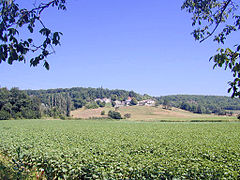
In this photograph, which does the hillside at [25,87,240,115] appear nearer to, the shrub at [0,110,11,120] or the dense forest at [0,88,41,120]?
the dense forest at [0,88,41,120]

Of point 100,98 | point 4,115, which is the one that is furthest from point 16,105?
Answer: point 100,98

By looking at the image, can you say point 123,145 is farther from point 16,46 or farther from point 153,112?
point 153,112

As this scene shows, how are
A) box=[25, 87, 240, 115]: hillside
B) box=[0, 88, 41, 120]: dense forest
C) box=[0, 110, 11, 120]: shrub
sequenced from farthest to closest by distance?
box=[25, 87, 240, 115]: hillside
box=[0, 88, 41, 120]: dense forest
box=[0, 110, 11, 120]: shrub

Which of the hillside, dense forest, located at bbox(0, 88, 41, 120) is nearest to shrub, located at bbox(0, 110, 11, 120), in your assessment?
dense forest, located at bbox(0, 88, 41, 120)

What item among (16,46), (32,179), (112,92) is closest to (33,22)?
(16,46)

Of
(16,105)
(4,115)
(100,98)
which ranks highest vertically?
(100,98)

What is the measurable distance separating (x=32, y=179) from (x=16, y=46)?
5.71 meters

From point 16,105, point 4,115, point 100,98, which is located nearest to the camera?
point 4,115

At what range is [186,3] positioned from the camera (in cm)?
583

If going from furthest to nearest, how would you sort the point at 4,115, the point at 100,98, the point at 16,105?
the point at 100,98 → the point at 16,105 → the point at 4,115

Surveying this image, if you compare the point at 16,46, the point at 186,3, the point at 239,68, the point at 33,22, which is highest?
the point at 186,3

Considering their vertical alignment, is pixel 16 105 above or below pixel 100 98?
below

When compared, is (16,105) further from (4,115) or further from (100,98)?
(100,98)

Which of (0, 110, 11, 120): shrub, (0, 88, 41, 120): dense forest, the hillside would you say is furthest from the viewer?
the hillside
